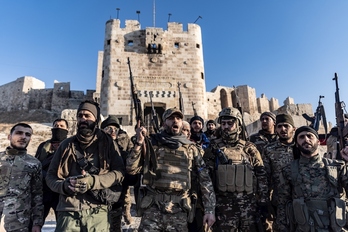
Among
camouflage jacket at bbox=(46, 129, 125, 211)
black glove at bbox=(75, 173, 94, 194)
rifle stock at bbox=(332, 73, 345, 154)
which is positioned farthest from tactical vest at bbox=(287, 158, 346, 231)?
black glove at bbox=(75, 173, 94, 194)

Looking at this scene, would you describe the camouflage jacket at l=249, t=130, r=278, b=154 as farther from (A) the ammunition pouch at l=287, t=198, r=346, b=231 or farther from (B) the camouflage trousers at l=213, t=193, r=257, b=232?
(A) the ammunition pouch at l=287, t=198, r=346, b=231

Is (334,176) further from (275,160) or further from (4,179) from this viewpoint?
(4,179)

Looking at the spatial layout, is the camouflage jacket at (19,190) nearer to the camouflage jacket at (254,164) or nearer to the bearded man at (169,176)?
the bearded man at (169,176)

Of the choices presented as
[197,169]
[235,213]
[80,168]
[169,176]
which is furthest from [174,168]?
[80,168]

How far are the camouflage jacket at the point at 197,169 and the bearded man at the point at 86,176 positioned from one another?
156 millimetres

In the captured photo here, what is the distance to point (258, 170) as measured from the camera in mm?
3311

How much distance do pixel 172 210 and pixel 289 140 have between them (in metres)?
2.32

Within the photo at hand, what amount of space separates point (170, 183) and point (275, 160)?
1.72m

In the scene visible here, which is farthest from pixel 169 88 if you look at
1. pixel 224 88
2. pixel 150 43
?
pixel 224 88

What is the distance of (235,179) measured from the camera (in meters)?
3.16

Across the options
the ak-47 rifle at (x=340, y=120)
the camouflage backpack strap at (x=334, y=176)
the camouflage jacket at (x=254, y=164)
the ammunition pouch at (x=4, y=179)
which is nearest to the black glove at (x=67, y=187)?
the ammunition pouch at (x=4, y=179)

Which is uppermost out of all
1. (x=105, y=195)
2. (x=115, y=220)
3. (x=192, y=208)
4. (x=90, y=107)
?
(x=90, y=107)

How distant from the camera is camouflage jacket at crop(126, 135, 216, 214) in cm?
291

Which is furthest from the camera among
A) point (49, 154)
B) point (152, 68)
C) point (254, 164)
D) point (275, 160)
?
point (152, 68)
